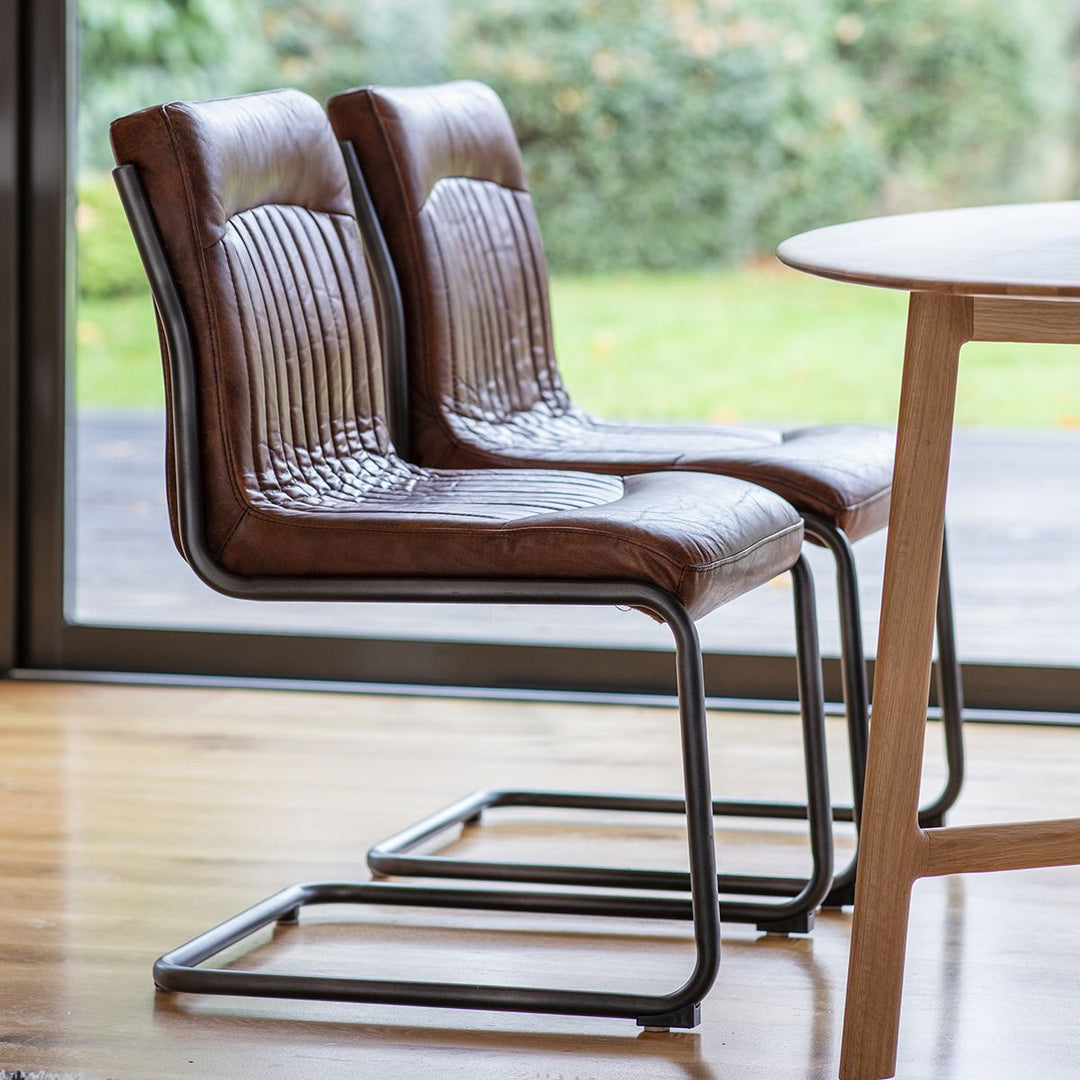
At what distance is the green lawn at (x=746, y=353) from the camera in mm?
2893

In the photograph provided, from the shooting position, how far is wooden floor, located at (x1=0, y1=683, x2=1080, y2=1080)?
159 centimetres

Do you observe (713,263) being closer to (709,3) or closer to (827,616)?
(709,3)

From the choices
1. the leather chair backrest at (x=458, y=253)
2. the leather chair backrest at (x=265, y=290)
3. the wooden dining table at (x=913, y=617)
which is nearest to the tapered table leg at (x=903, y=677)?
the wooden dining table at (x=913, y=617)

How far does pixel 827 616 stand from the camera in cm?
321

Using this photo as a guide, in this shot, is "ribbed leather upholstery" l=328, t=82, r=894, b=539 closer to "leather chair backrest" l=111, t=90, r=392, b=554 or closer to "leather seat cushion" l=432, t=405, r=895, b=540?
"leather seat cushion" l=432, t=405, r=895, b=540

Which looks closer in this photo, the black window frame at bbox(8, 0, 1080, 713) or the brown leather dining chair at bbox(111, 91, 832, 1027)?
the brown leather dining chair at bbox(111, 91, 832, 1027)

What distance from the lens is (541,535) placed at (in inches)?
63.5

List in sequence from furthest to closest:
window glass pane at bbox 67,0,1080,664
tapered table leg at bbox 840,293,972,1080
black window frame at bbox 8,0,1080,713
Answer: black window frame at bbox 8,0,1080,713 < window glass pane at bbox 67,0,1080,664 < tapered table leg at bbox 840,293,972,1080

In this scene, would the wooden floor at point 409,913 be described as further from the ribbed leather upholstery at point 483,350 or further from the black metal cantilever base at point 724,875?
the ribbed leather upholstery at point 483,350

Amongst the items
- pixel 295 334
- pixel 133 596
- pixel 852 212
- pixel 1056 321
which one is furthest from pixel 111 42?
pixel 1056 321

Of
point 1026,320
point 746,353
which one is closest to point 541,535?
point 1026,320

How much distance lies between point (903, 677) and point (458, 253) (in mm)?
844

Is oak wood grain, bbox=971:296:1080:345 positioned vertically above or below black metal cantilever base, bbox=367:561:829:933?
above

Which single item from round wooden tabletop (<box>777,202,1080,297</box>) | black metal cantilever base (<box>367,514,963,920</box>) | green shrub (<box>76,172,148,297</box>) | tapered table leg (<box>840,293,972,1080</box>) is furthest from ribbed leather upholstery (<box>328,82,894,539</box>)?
green shrub (<box>76,172,148,297</box>)
